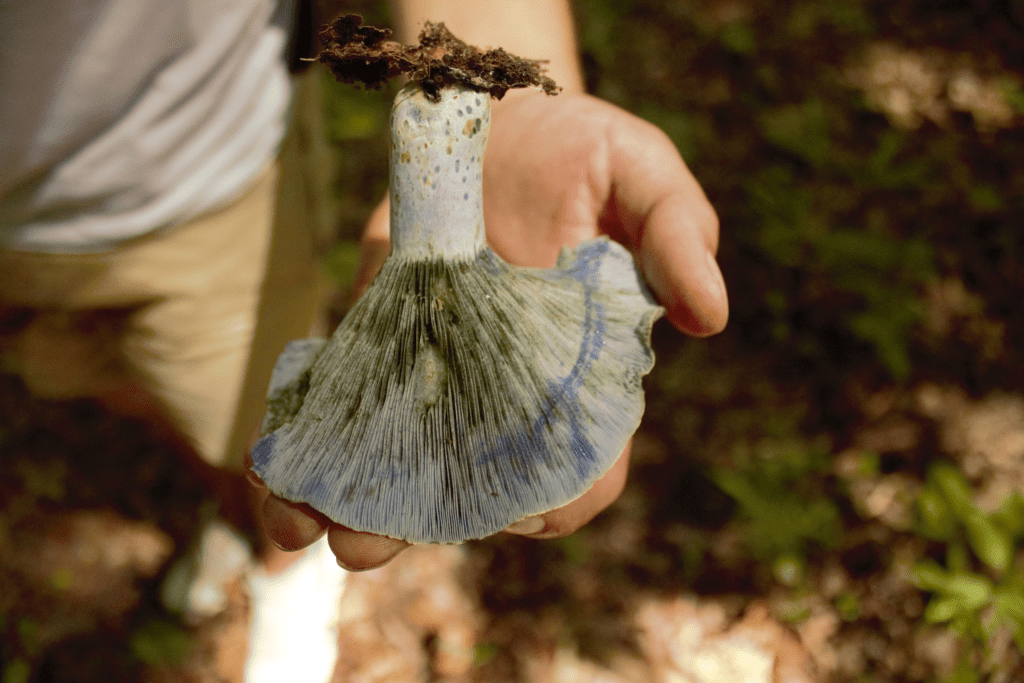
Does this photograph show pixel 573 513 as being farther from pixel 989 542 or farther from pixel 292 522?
pixel 989 542

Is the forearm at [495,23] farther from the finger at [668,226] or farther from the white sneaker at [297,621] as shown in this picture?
the white sneaker at [297,621]

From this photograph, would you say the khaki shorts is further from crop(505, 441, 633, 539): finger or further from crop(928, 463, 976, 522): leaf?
crop(928, 463, 976, 522): leaf

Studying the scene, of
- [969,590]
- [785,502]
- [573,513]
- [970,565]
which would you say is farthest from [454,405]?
[970,565]

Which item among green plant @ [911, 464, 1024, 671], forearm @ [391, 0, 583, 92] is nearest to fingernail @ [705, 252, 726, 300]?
forearm @ [391, 0, 583, 92]

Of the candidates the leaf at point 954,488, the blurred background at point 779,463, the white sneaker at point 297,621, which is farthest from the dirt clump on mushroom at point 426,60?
the leaf at point 954,488

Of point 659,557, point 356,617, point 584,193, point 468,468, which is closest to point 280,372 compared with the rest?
point 468,468
